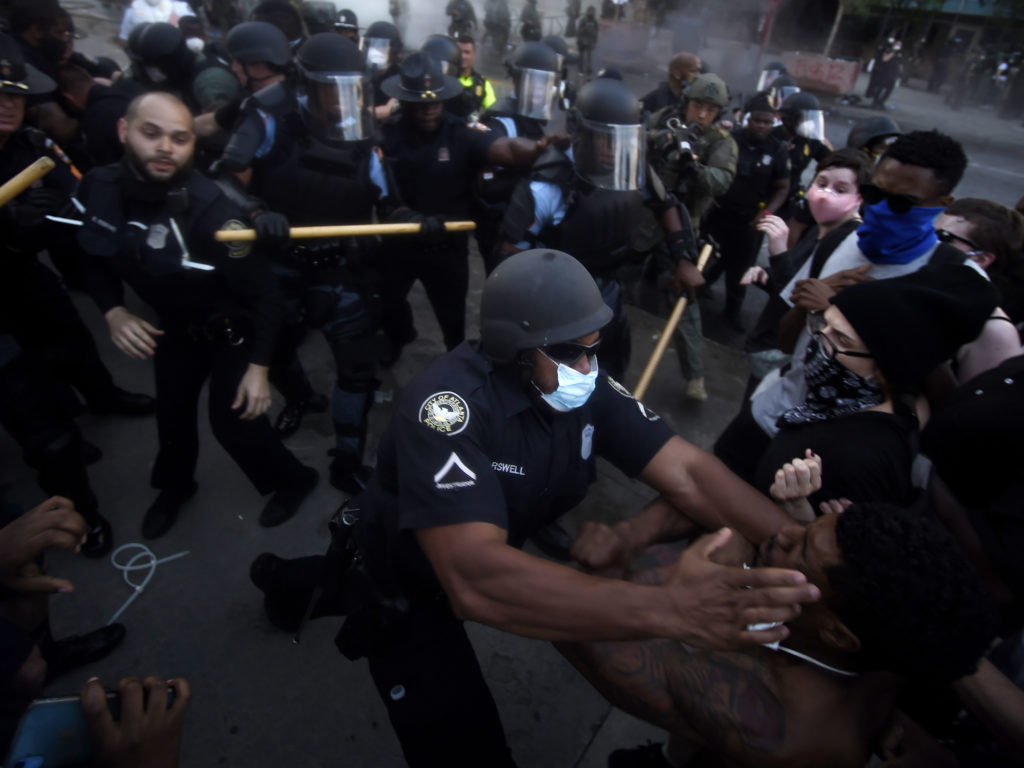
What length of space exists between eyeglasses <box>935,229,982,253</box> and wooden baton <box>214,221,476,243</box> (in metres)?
2.42

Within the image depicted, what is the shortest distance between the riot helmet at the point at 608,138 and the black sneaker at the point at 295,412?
2.26 m

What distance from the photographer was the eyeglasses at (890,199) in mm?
2383

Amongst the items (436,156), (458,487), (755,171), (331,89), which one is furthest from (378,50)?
(458,487)

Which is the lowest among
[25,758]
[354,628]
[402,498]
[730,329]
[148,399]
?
[730,329]

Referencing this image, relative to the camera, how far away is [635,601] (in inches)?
47.8

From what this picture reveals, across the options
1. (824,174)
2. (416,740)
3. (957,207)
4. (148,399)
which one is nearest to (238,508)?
(148,399)

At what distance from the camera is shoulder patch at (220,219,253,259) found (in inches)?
103

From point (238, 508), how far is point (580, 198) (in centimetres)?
248

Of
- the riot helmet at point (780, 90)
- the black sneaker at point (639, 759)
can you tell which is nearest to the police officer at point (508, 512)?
the black sneaker at point (639, 759)

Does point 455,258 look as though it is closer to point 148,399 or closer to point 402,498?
point 148,399

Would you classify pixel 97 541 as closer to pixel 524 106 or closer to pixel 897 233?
pixel 897 233

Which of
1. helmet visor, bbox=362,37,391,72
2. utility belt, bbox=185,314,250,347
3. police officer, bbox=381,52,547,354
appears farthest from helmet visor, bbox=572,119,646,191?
helmet visor, bbox=362,37,391,72

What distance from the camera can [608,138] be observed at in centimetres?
314

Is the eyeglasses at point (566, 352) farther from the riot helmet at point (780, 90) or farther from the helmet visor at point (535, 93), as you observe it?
the riot helmet at point (780, 90)
